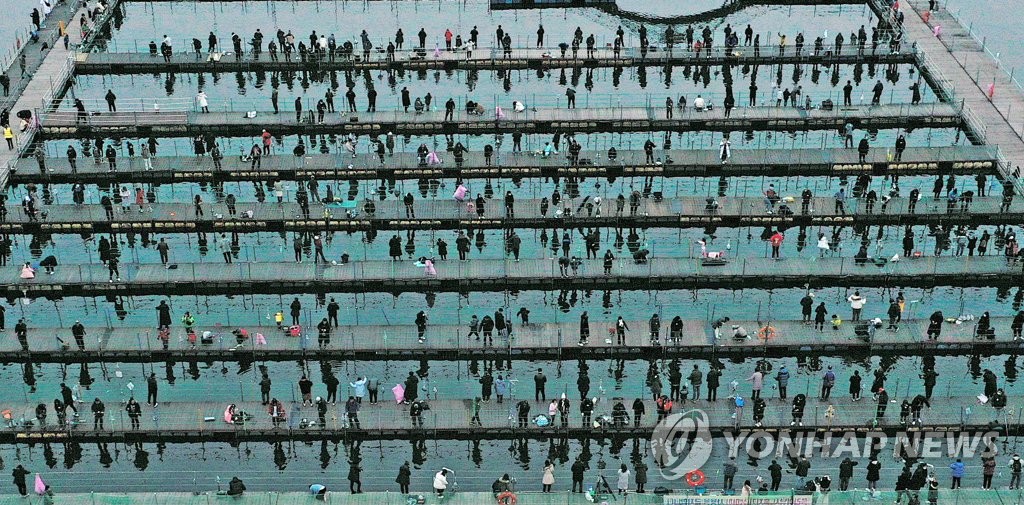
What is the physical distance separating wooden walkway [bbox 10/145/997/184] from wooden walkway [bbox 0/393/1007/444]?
27.3 m

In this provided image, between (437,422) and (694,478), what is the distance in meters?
13.5

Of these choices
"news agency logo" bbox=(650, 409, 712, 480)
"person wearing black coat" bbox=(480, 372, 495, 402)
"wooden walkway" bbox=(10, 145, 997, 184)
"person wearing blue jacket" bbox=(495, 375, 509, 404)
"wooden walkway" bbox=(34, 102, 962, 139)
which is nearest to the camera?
"news agency logo" bbox=(650, 409, 712, 480)

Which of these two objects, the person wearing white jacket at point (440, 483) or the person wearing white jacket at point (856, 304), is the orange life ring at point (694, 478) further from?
the person wearing white jacket at point (856, 304)

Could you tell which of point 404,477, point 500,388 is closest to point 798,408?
point 500,388

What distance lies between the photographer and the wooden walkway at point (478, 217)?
10812 cm

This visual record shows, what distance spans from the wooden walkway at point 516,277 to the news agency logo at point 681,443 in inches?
581

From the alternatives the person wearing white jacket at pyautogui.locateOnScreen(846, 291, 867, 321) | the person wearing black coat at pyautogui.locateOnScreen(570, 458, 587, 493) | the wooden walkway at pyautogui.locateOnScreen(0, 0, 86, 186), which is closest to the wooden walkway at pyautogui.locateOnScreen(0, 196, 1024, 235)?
the wooden walkway at pyautogui.locateOnScreen(0, 0, 86, 186)

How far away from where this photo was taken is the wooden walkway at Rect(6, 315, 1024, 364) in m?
95.4

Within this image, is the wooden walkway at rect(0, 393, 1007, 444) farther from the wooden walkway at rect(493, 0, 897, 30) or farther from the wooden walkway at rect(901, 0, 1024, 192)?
the wooden walkway at rect(493, 0, 897, 30)

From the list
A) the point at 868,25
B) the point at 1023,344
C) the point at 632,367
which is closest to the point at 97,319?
the point at 632,367

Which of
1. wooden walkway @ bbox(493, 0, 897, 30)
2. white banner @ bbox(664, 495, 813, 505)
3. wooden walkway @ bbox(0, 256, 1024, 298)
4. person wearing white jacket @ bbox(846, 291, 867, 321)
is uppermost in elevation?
wooden walkway @ bbox(493, 0, 897, 30)

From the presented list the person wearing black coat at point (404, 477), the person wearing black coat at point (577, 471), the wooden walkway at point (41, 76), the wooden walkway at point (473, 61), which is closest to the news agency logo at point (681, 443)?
the person wearing black coat at point (577, 471)

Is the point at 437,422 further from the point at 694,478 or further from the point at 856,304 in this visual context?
the point at 856,304

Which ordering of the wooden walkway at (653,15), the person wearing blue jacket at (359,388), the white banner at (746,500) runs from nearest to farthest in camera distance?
the white banner at (746,500), the person wearing blue jacket at (359,388), the wooden walkway at (653,15)
